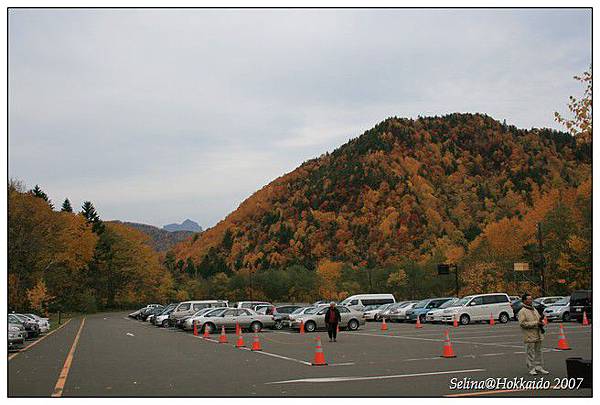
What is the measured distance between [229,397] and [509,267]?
6019 centimetres

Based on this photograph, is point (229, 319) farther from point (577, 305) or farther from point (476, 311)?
point (577, 305)

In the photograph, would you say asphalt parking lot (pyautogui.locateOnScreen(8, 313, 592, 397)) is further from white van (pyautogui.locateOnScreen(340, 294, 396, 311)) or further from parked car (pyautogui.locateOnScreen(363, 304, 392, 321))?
white van (pyautogui.locateOnScreen(340, 294, 396, 311))

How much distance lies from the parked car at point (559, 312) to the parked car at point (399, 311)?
10095mm

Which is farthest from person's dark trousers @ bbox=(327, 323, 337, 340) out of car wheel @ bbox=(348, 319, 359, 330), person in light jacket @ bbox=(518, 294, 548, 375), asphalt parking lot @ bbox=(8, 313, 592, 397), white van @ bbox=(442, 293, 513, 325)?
white van @ bbox=(442, 293, 513, 325)

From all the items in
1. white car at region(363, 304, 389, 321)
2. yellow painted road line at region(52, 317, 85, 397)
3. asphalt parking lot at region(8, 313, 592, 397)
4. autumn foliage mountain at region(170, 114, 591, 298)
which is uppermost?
autumn foliage mountain at region(170, 114, 591, 298)

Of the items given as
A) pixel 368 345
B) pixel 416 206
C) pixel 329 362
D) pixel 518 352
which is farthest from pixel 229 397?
pixel 416 206

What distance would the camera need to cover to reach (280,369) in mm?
16078

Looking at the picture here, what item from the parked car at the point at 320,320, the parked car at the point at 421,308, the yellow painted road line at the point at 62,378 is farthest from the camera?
the parked car at the point at 421,308

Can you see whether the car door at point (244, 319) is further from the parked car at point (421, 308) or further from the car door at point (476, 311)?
the parked car at point (421, 308)

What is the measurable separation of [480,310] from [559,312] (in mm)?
4341

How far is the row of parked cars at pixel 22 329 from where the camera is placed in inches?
916

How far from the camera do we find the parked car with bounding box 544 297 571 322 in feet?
124

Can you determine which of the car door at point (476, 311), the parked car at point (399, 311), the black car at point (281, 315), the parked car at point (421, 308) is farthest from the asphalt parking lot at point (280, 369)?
the parked car at point (399, 311)

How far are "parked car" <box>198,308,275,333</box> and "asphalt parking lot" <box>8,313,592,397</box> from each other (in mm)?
9955
